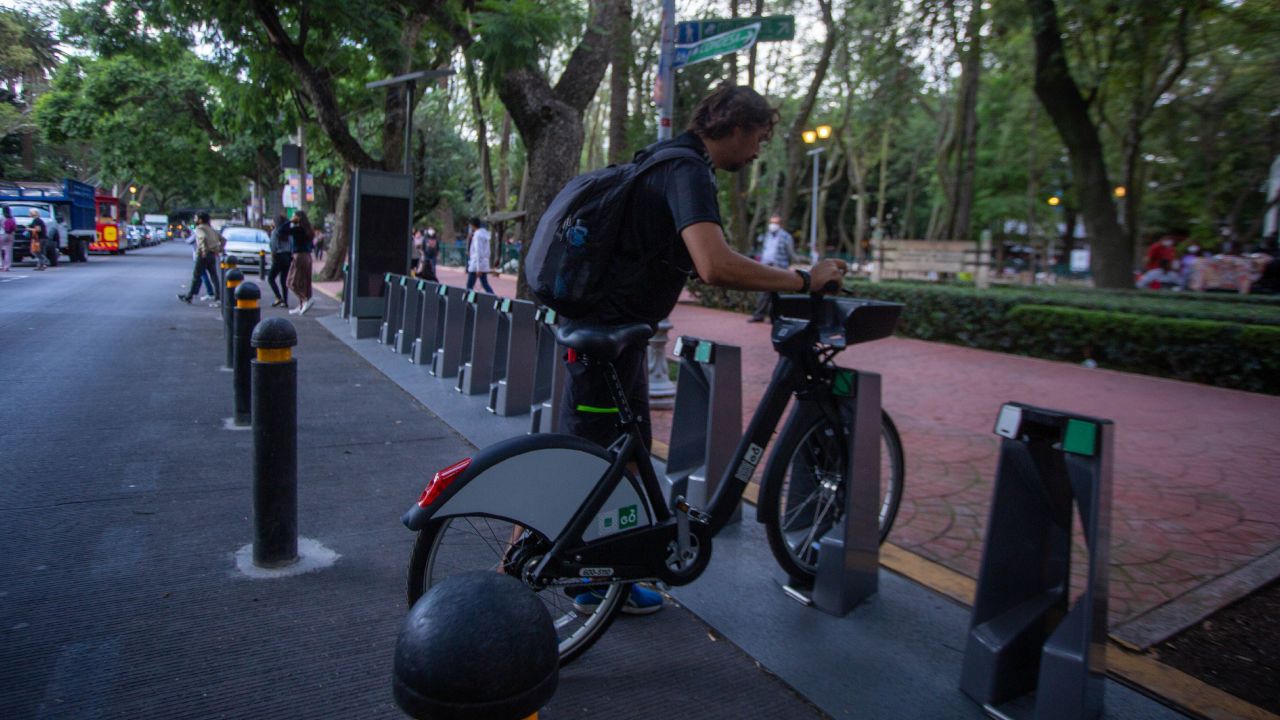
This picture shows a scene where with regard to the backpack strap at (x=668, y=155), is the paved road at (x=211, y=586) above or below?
below

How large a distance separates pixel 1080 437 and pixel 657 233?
143 centimetres

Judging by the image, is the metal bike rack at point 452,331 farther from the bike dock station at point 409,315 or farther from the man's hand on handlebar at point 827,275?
the man's hand on handlebar at point 827,275

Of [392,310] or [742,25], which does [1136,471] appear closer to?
[742,25]

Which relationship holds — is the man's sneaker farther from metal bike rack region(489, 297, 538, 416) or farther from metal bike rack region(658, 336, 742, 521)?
metal bike rack region(489, 297, 538, 416)

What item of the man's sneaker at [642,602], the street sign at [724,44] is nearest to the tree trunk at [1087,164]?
the street sign at [724,44]

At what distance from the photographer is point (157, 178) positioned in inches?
1543

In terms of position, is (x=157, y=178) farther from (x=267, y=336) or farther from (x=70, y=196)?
(x=267, y=336)

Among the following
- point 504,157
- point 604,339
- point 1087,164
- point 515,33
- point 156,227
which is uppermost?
point 504,157

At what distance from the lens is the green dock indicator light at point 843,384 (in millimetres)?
3301

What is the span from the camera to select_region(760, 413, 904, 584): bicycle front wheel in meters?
3.29

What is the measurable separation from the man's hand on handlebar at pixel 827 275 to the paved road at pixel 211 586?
54.3 inches

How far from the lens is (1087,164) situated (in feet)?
47.4

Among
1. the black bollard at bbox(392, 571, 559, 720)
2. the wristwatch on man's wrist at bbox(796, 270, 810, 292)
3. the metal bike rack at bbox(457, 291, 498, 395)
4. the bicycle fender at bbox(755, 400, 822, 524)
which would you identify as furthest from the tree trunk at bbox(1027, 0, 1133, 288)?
the black bollard at bbox(392, 571, 559, 720)

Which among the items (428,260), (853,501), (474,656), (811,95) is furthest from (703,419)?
(811,95)
